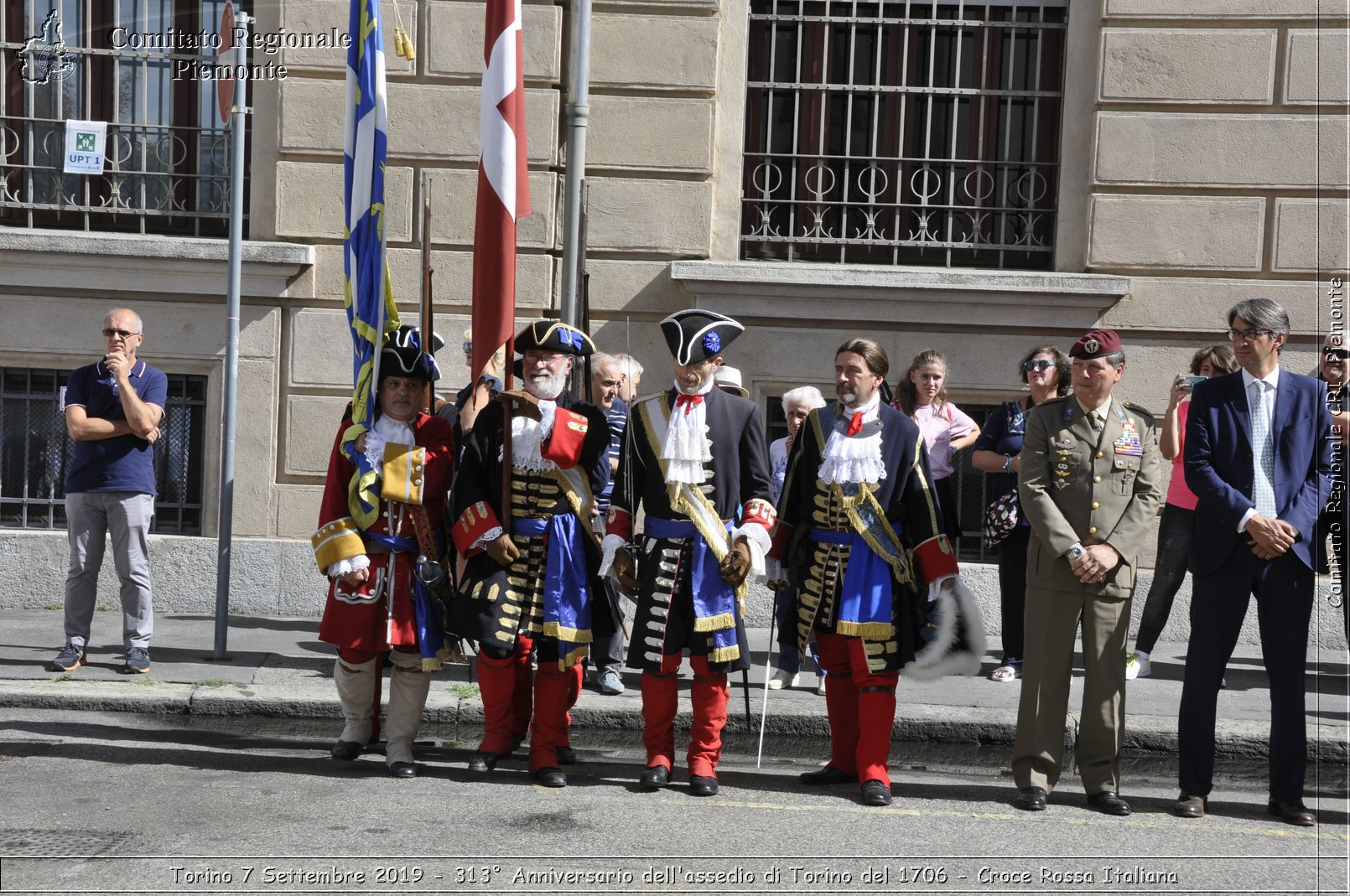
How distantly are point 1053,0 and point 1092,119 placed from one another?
0.99m

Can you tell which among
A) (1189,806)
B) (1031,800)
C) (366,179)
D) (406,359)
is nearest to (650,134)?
(366,179)

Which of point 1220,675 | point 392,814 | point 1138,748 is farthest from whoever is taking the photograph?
point 1138,748

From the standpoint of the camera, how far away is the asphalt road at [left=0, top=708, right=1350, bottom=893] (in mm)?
4207

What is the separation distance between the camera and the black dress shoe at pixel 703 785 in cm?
532

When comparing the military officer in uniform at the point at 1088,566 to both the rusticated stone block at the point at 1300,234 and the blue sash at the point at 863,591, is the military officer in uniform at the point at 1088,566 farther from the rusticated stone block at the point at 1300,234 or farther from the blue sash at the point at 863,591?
the rusticated stone block at the point at 1300,234

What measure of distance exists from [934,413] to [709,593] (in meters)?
2.76

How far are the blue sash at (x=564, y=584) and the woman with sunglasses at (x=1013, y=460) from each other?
2871 millimetres

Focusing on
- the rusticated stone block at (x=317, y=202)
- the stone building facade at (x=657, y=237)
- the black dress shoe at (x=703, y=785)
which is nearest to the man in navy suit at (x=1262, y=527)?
the black dress shoe at (x=703, y=785)

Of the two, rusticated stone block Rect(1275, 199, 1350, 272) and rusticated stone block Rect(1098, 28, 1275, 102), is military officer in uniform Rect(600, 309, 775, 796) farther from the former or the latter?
rusticated stone block Rect(1275, 199, 1350, 272)

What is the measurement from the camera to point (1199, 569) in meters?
5.43

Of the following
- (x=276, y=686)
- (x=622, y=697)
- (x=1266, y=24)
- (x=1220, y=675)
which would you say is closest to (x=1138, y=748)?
(x=1220, y=675)

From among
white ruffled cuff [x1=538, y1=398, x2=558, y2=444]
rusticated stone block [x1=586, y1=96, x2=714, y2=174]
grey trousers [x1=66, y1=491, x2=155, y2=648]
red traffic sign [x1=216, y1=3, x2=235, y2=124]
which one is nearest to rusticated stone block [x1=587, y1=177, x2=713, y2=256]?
rusticated stone block [x1=586, y1=96, x2=714, y2=174]

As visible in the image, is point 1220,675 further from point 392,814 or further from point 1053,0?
point 1053,0

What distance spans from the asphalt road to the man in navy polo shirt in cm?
101
